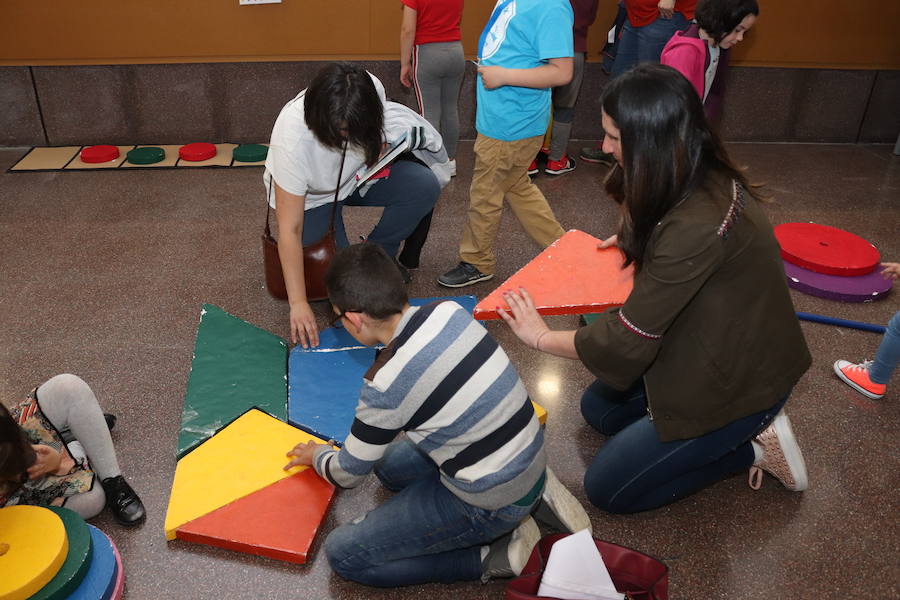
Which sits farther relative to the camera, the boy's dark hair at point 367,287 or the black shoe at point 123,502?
the black shoe at point 123,502

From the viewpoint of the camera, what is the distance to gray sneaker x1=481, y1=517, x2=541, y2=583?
1.82 meters

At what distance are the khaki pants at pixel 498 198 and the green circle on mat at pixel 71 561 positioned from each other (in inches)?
73.3

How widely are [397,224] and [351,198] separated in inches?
8.5

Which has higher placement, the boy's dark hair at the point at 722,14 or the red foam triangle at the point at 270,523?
the boy's dark hair at the point at 722,14

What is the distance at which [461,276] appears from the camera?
3188mm

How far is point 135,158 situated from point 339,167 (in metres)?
2.23

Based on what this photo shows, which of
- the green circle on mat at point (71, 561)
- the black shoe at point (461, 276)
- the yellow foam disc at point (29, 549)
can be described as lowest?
the black shoe at point (461, 276)

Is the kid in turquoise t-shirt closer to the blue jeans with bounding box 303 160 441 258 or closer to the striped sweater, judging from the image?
the blue jeans with bounding box 303 160 441 258

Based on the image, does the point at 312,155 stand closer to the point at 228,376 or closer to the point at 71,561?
the point at 228,376

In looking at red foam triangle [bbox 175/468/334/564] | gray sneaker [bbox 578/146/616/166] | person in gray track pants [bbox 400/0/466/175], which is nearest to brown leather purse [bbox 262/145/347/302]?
red foam triangle [bbox 175/468/334/564]

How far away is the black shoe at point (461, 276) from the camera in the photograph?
3.18m

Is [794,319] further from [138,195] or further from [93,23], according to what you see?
[93,23]

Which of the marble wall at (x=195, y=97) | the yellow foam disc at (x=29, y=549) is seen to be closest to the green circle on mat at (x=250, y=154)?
the marble wall at (x=195, y=97)

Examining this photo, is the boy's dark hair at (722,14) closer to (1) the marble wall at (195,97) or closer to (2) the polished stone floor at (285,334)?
(2) the polished stone floor at (285,334)
